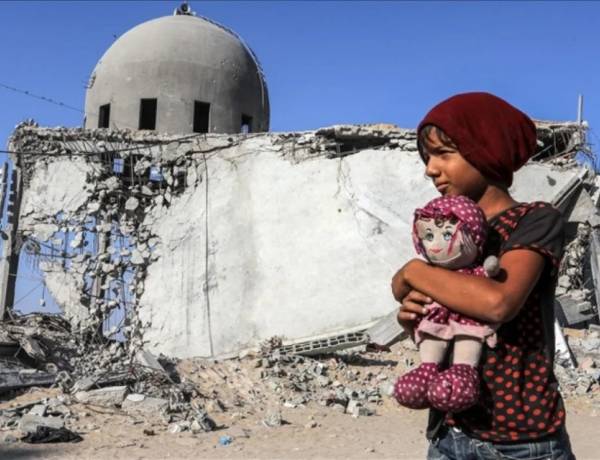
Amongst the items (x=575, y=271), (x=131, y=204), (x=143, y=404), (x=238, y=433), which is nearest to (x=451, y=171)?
(x=238, y=433)

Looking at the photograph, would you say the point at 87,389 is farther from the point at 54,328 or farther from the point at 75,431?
the point at 54,328

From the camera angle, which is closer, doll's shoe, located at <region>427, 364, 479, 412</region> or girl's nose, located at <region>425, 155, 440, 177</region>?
doll's shoe, located at <region>427, 364, 479, 412</region>

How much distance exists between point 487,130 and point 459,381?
65cm

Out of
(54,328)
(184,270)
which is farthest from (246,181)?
(54,328)

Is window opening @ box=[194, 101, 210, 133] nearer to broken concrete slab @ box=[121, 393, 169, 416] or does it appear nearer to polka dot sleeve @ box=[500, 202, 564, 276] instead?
broken concrete slab @ box=[121, 393, 169, 416]

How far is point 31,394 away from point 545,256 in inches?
279

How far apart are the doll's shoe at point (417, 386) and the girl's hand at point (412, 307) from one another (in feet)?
0.42

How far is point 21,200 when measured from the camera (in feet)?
40.2

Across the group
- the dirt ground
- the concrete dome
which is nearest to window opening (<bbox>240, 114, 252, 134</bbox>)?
the concrete dome

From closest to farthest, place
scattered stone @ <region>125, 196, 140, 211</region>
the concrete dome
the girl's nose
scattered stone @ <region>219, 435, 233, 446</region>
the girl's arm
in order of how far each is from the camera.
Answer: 1. the girl's arm
2. the girl's nose
3. scattered stone @ <region>219, 435, 233, 446</region>
4. scattered stone @ <region>125, 196, 140, 211</region>
5. the concrete dome

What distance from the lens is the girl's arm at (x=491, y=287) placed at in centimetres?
163

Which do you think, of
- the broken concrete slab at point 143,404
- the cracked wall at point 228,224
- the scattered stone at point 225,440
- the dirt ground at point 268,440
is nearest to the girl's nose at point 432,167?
the dirt ground at point 268,440

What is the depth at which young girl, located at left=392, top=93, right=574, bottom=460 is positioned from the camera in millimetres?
1677

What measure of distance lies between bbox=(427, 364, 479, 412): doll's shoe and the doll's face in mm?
272
